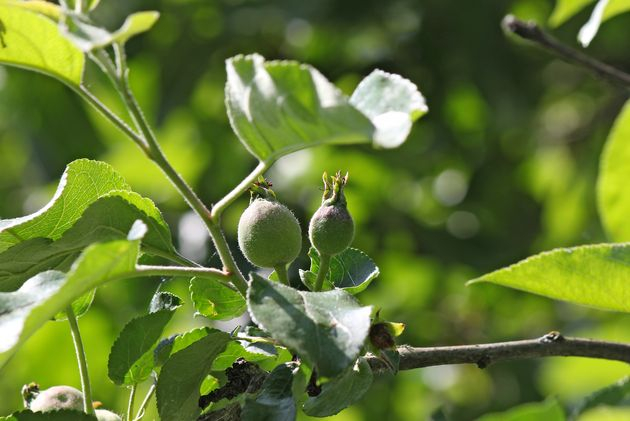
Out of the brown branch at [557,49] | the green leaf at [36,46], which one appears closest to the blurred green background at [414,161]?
the brown branch at [557,49]

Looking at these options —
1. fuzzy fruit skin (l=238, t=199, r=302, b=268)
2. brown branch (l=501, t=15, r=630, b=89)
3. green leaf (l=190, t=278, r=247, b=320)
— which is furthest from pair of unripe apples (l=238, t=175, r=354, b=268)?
brown branch (l=501, t=15, r=630, b=89)

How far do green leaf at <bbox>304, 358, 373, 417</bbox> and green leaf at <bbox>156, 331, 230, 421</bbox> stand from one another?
15cm

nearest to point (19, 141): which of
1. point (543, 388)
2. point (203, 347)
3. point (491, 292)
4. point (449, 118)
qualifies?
point (449, 118)

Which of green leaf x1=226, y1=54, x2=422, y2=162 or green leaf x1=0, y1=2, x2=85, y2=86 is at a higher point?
green leaf x1=0, y1=2, x2=85, y2=86

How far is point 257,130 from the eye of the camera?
118 cm

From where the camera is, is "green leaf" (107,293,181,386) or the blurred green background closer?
"green leaf" (107,293,181,386)

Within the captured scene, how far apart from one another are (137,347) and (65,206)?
24 centimetres

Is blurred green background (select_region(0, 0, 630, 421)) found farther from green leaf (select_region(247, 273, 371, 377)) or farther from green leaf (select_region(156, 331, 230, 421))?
green leaf (select_region(247, 273, 371, 377))

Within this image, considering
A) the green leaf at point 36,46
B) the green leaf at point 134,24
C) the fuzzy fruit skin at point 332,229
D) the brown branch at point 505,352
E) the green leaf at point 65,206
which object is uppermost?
the green leaf at point 134,24

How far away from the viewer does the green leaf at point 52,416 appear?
1.32 m

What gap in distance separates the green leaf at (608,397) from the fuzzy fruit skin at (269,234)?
849mm

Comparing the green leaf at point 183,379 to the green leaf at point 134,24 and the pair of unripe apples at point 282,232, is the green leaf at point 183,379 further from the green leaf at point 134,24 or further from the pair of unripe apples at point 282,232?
the green leaf at point 134,24

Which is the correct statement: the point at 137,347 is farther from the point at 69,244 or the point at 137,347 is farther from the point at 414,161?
the point at 414,161

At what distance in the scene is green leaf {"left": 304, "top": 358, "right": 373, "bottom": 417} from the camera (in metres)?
1.27
